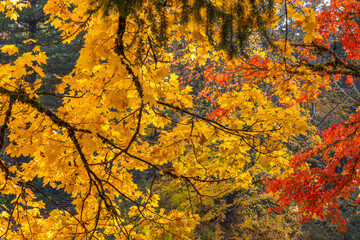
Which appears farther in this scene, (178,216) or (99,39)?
(178,216)

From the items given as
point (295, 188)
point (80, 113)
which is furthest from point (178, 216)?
point (295, 188)

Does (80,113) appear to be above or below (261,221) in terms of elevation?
below

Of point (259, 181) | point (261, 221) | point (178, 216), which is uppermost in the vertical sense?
point (259, 181)

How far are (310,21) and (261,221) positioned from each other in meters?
7.00

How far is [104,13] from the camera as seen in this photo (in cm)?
156

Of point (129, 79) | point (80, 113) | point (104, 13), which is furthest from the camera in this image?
point (80, 113)

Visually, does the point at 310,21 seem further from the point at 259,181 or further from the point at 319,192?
the point at 259,181

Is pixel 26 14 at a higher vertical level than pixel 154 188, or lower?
higher

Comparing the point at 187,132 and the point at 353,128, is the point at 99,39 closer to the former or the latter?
the point at 187,132

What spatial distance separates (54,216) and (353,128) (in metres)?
3.52

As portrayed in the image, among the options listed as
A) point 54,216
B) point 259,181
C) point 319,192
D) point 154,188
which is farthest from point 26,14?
point 319,192

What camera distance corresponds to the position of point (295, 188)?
438 centimetres

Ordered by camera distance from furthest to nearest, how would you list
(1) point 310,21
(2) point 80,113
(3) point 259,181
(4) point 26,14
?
(4) point 26,14, (3) point 259,181, (2) point 80,113, (1) point 310,21

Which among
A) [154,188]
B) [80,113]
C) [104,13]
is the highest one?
[154,188]
